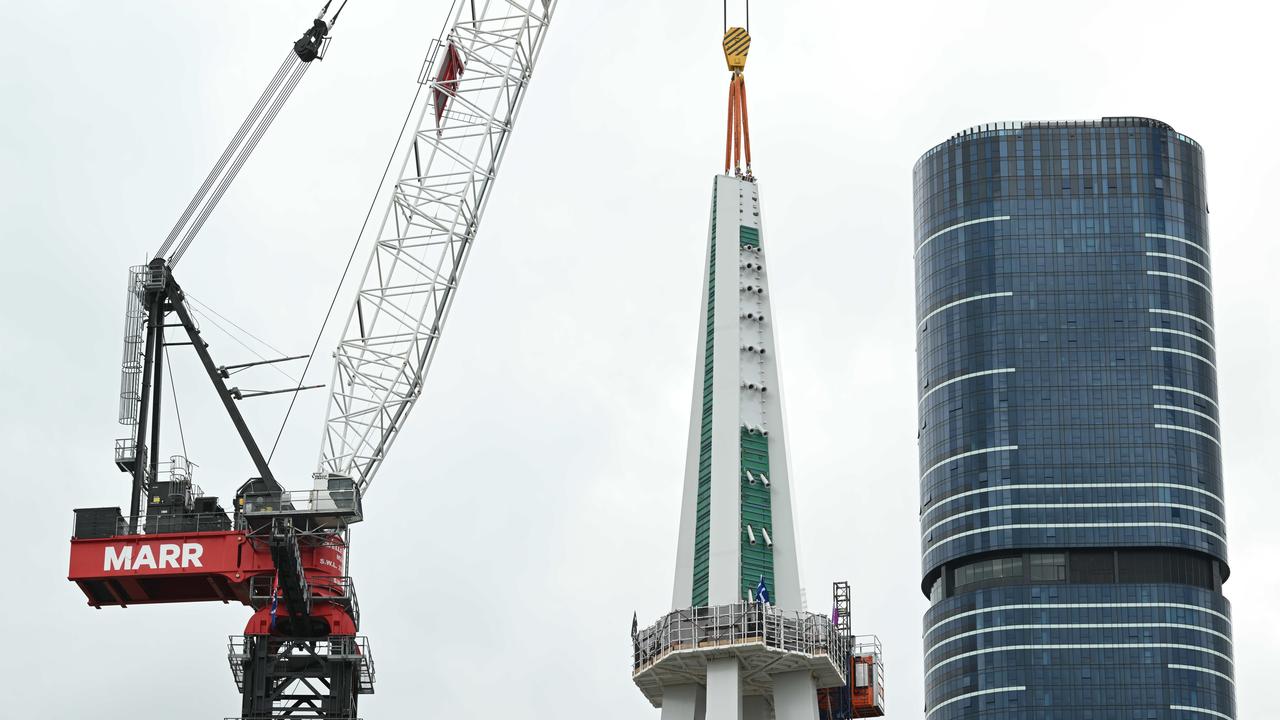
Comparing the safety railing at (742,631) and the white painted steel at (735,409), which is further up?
the white painted steel at (735,409)

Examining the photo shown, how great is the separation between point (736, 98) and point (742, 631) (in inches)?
2010

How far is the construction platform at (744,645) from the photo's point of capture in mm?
164875

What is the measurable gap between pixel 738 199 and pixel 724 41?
15.9 meters

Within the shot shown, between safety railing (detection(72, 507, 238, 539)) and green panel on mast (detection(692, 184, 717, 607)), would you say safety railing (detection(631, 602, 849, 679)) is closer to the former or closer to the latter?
green panel on mast (detection(692, 184, 717, 607))

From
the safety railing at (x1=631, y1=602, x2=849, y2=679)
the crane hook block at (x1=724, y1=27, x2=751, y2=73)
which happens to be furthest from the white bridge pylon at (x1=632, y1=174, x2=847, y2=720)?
the crane hook block at (x1=724, y1=27, x2=751, y2=73)

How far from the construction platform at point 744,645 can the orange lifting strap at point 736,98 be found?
41611 millimetres

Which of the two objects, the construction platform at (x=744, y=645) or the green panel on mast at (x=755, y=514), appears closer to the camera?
the construction platform at (x=744, y=645)

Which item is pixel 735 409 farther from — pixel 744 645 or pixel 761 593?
pixel 744 645

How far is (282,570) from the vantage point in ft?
560

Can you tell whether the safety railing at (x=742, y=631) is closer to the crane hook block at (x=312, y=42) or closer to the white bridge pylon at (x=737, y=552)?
the white bridge pylon at (x=737, y=552)

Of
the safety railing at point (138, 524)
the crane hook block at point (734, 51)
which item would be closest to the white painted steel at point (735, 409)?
the crane hook block at point (734, 51)

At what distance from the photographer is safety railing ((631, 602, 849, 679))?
16500 cm

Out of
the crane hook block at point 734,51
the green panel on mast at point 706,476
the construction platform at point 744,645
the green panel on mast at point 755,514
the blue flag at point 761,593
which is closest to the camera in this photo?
the construction platform at point 744,645

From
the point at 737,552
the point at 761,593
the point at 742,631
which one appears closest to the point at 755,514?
the point at 737,552
